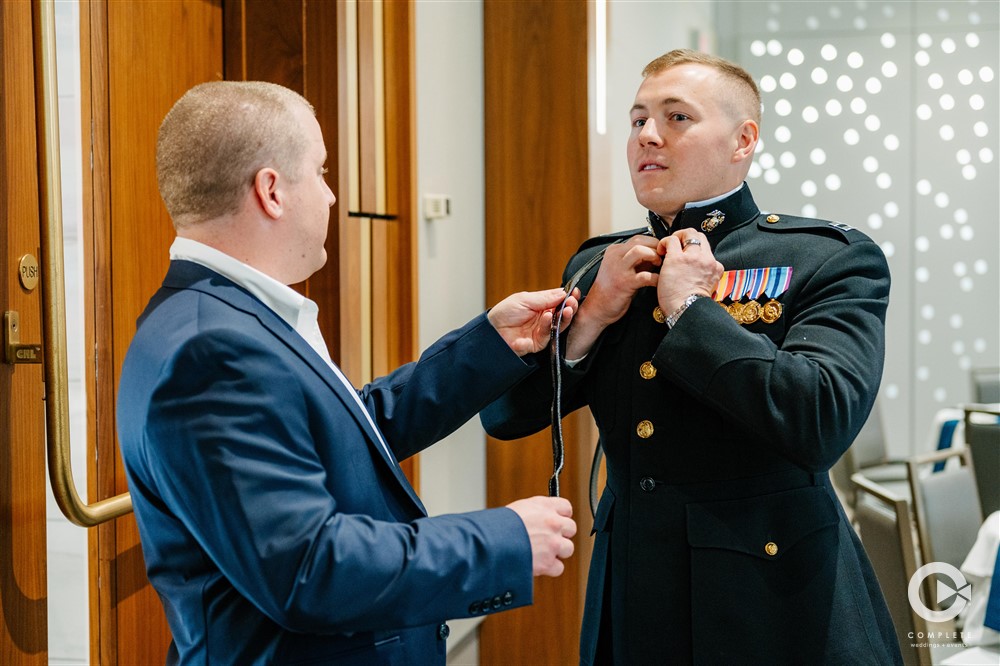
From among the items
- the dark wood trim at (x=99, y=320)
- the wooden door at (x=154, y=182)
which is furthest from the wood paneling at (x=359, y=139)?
the dark wood trim at (x=99, y=320)

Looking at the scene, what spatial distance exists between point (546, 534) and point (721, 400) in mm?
355

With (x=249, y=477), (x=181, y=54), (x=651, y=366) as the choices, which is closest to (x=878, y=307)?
(x=651, y=366)

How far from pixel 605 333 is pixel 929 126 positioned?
16.2ft

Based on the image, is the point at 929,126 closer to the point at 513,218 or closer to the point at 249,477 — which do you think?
the point at 513,218

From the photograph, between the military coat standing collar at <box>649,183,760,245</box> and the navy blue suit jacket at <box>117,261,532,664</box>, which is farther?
the military coat standing collar at <box>649,183,760,245</box>

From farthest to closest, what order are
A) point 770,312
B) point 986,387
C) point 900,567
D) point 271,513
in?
point 986,387 < point 900,567 < point 770,312 < point 271,513

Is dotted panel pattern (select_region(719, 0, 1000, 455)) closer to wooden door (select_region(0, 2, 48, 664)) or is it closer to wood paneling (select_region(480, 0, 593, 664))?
wood paneling (select_region(480, 0, 593, 664))

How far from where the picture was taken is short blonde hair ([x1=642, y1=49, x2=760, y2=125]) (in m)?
1.47

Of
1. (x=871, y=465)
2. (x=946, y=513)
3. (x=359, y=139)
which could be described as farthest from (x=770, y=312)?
(x=871, y=465)

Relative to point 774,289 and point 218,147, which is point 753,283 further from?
point 218,147

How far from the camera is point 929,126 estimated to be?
558 cm

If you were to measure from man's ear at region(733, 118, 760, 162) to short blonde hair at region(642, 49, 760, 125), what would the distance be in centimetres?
2

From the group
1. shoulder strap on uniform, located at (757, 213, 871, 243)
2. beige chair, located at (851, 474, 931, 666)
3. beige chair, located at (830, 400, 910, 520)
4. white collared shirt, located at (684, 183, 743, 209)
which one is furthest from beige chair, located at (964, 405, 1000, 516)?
white collared shirt, located at (684, 183, 743, 209)

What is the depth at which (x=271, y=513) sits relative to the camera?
955 millimetres
